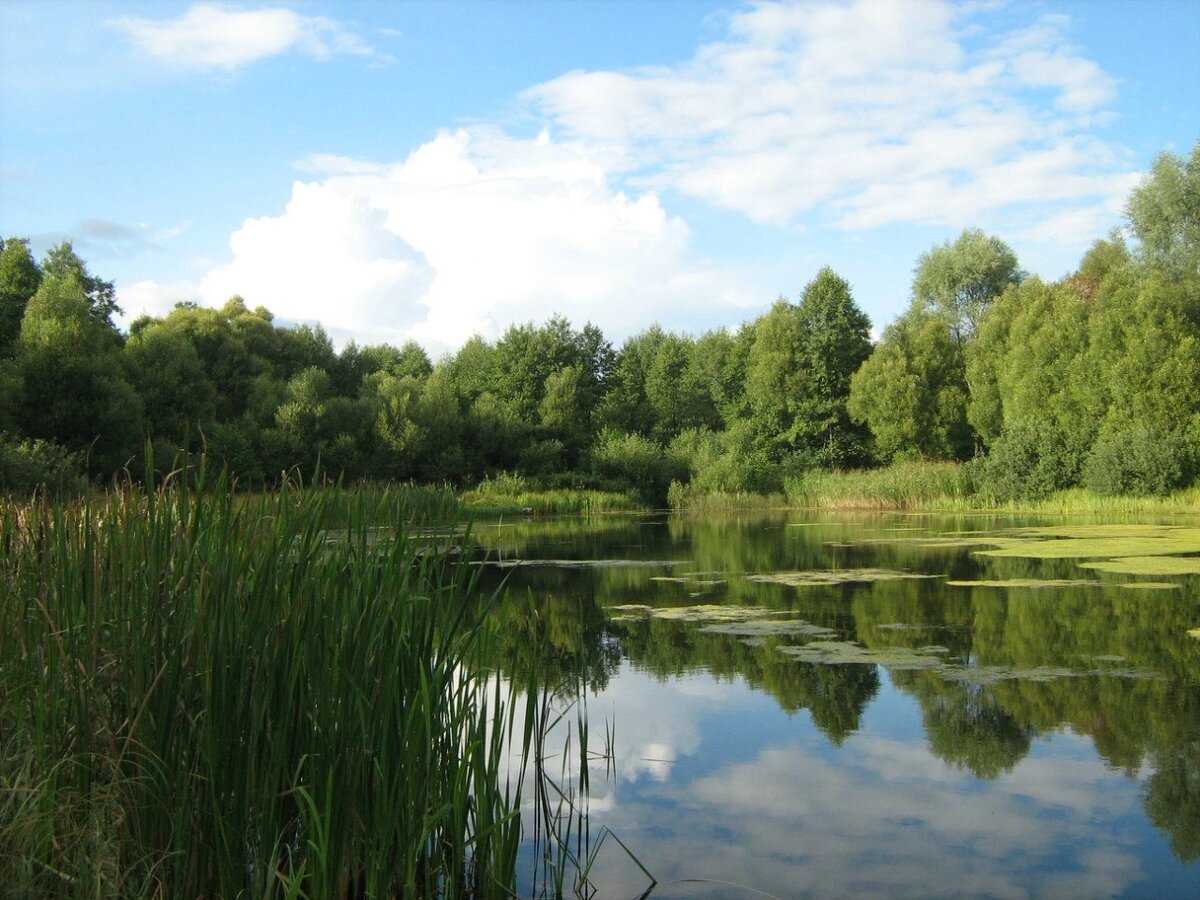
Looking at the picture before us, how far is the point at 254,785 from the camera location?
3102 mm

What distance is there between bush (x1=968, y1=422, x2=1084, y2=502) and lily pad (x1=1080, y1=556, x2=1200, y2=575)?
1539 centimetres

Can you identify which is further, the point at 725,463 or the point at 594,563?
the point at 725,463

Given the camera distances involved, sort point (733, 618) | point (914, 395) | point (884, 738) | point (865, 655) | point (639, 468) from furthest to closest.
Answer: point (639, 468) → point (914, 395) → point (733, 618) → point (865, 655) → point (884, 738)

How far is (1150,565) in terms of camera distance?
13.2m

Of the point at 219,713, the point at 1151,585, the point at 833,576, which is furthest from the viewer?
the point at 833,576

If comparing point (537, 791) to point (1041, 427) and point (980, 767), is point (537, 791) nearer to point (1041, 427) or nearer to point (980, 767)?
point (980, 767)

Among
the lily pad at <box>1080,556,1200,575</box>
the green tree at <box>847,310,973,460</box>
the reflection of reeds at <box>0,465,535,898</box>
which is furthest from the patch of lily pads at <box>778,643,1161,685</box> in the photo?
the green tree at <box>847,310,973,460</box>

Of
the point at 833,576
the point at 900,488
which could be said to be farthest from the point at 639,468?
the point at 833,576

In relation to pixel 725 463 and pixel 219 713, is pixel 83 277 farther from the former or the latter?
pixel 219 713

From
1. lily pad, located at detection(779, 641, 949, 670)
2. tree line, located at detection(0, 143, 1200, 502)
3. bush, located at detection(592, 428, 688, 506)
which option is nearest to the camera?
lily pad, located at detection(779, 641, 949, 670)

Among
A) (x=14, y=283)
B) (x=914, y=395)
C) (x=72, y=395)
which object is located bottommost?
(x=72, y=395)

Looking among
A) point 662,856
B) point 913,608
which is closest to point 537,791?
point 662,856

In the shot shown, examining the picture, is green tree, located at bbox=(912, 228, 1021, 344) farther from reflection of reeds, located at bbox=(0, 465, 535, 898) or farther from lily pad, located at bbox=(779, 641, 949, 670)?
reflection of reeds, located at bbox=(0, 465, 535, 898)

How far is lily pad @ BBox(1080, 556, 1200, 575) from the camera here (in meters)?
12.6
